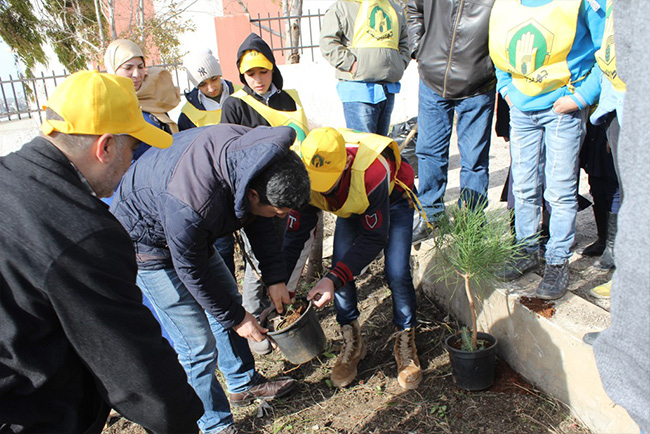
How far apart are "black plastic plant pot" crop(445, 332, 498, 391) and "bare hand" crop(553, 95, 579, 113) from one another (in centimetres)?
125

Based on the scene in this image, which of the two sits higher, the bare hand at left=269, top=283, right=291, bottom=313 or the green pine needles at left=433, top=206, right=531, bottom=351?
the green pine needles at left=433, top=206, right=531, bottom=351

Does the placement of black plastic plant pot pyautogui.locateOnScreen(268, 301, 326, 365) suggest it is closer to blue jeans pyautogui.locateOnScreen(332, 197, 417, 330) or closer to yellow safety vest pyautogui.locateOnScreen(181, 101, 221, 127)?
blue jeans pyautogui.locateOnScreen(332, 197, 417, 330)

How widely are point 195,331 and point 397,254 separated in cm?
118

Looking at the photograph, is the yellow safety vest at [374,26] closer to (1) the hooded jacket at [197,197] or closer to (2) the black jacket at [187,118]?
(2) the black jacket at [187,118]

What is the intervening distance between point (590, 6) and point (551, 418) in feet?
6.64

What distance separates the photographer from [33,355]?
1293 mm

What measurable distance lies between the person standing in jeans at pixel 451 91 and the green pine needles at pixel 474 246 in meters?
0.24

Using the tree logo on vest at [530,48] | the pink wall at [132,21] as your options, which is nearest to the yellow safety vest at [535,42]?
the tree logo on vest at [530,48]

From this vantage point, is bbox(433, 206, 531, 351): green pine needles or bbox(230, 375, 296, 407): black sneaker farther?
bbox(230, 375, 296, 407): black sneaker

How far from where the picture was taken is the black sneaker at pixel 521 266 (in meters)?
2.89

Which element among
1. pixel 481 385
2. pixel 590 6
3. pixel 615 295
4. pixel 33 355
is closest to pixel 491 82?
pixel 590 6

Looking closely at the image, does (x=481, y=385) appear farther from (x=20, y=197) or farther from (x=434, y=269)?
(x=20, y=197)

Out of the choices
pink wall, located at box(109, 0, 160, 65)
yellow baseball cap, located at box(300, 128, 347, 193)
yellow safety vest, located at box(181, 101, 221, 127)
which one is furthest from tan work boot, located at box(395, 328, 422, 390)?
pink wall, located at box(109, 0, 160, 65)

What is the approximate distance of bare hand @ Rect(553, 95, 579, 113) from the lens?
2.58m
